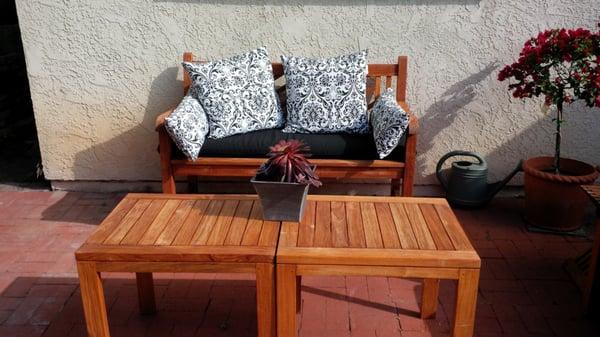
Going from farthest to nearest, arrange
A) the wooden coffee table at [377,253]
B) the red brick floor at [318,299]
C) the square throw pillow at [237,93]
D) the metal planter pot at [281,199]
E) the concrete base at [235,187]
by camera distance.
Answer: the concrete base at [235,187]
the square throw pillow at [237,93]
the red brick floor at [318,299]
the metal planter pot at [281,199]
the wooden coffee table at [377,253]

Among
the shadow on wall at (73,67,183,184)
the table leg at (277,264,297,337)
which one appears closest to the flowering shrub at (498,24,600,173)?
the table leg at (277,264,297,337)

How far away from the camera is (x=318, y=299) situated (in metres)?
2.70

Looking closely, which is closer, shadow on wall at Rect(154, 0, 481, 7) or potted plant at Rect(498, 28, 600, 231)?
potted plant at Rect(498, 28, 600, 231)

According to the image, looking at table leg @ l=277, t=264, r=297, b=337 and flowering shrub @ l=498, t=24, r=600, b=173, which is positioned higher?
flowering shrub @ l=498, t=24, r=600, b=173

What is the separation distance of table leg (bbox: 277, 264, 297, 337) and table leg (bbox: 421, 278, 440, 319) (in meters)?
0.82

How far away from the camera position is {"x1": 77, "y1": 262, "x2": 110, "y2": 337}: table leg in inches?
76.4

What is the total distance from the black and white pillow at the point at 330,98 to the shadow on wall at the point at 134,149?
3.14 ft

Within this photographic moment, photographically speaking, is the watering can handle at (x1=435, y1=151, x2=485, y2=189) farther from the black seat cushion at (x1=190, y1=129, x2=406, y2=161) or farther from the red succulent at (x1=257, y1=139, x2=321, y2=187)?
the red succulent at (x1=257, y1=139, x2=321, y2=187)

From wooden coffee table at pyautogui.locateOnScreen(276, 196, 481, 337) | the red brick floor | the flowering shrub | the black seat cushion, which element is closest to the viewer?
wooden coffee table at pyautogui.locateOnScreen(276, 196, 481, 337)

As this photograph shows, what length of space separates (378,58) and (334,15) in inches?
17.1

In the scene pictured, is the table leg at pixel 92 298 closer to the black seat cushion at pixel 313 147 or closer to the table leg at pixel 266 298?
the table leg at pixel 266 298

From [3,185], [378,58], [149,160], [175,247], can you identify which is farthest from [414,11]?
[3,185]

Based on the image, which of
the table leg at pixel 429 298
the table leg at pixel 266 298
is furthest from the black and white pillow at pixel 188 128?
the table leg at pixel 429 298

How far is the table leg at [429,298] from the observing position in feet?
8.12
